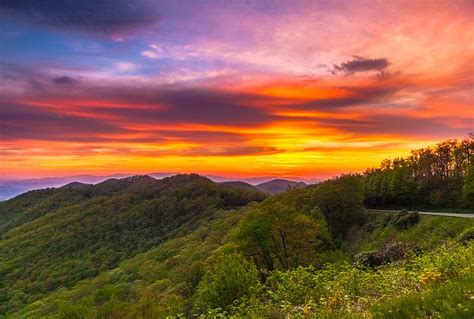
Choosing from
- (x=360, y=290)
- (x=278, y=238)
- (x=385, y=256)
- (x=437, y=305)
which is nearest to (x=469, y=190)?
(x=278, y=238)

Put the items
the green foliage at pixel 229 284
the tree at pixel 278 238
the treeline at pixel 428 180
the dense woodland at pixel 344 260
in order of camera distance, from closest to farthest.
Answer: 1. the dense woodland at pixel 344 260
2. the green foliage at pixel 229 284
3. the tree at pixel 278 238
4. the treeline at pixel 428 180

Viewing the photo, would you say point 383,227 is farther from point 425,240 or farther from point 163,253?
point 163,253

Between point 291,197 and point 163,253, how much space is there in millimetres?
115090

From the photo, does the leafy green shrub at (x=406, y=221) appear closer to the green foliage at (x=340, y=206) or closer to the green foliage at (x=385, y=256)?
the green foliage at (x=340, y=206)

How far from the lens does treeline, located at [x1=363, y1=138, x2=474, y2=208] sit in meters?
82.1

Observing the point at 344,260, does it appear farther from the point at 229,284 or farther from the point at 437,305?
the point at 437,305

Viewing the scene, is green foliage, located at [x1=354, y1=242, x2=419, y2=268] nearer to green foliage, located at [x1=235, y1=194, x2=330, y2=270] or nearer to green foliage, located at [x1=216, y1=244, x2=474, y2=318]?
green foliage, located at [x1=216, y1=244, x2=474, y2=318]

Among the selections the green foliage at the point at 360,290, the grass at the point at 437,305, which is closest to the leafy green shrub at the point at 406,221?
the green foliage at the point at 360,290


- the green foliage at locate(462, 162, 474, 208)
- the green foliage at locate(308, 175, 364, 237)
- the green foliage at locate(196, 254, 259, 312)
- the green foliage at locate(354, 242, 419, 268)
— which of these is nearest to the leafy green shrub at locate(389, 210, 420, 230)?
the green foliage at locate(462, 162, 474, 208)

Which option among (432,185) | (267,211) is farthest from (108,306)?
(432,185)

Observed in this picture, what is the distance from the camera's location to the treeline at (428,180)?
269 feet

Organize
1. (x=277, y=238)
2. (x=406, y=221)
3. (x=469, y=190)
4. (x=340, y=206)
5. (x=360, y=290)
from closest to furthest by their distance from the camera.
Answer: (x=360, y=290) < (x=277, y=238) < (x=406, y=221) < (x=469, y=190) < (x=340, y=206)

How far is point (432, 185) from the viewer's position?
8925 centimetres

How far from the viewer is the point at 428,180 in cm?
9138
